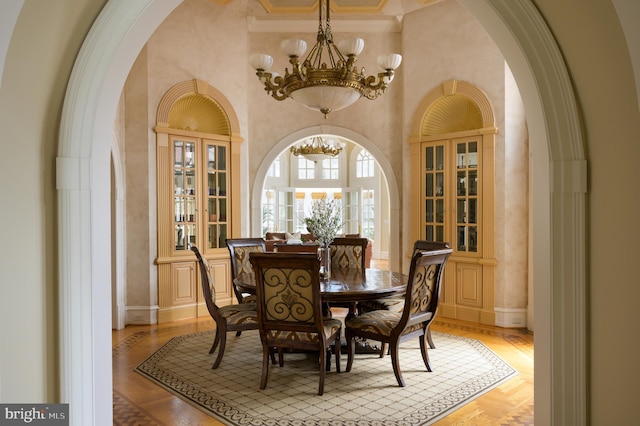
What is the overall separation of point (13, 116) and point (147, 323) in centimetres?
468

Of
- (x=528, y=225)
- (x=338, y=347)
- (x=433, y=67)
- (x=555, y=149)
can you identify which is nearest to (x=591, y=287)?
(x=555, y=149)

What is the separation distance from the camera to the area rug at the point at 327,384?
10.6ft

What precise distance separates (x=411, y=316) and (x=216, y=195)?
12.4ft

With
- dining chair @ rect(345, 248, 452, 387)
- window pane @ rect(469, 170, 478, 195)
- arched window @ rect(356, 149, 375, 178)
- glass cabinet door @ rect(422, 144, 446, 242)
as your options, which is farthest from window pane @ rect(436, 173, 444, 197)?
arched window @ rect(356, 149, 375, 178)

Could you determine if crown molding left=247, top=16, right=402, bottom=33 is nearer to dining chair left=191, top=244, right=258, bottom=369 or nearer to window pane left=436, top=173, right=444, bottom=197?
window pane left=436, top=173, right=444, bottom=197

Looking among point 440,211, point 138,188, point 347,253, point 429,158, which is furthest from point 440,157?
point 138,188

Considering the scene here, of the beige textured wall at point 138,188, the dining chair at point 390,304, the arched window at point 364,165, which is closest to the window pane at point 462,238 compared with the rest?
the dining chair at point 390,304

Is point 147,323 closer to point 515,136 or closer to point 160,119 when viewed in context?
point 160,119

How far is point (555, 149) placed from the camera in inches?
72.5

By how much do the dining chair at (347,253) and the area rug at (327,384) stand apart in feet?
3.55

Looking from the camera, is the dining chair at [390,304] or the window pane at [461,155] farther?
the window pane at [461,155]

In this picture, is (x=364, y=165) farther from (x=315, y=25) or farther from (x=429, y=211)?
(x=429, y=211)

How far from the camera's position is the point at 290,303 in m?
3.52

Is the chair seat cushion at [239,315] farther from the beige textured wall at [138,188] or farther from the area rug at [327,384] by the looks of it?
the beige textured wall at [138,188]
